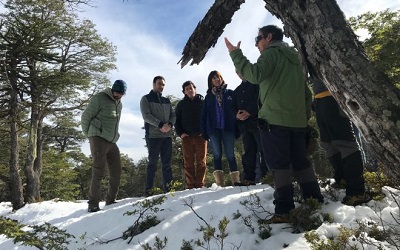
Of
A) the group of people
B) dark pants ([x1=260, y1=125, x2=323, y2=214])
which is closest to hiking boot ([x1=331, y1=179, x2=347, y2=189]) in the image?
the group of people

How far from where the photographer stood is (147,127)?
22.7 feet

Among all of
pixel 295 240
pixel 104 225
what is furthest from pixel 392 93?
pixel 104 225

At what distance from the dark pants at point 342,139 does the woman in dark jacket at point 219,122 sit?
243cm

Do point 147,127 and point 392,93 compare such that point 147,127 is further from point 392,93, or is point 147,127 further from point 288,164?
point 392,93

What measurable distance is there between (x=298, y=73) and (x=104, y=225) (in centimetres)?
341

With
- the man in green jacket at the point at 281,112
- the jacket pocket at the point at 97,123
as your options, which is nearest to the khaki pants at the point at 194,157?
the jacket pocket at the point at 97,123

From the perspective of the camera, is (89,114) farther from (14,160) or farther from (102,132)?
(14,160)

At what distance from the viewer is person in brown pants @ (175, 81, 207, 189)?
6.64 meters

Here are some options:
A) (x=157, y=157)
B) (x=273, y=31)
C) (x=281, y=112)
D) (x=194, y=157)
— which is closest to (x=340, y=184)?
(x=281, y=112)

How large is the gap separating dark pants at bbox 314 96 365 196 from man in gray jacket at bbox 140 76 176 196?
11.9 feet

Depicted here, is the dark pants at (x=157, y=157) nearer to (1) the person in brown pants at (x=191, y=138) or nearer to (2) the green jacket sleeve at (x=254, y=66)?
(1) the person in brown pants at (x=191, y=138)

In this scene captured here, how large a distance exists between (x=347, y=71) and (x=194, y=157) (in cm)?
519

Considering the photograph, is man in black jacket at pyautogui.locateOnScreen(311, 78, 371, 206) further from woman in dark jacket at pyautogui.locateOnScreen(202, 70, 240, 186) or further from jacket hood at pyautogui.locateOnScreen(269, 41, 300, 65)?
woman in dark jacket at pyautogui.locateOnScreen(202, 70, 240, 186)

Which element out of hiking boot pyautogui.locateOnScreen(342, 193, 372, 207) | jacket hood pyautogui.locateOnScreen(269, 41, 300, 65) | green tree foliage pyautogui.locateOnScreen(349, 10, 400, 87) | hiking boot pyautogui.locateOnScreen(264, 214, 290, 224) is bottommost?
hiking boot pyautogui.locateOnScreen(264, 214, 290, 224)
